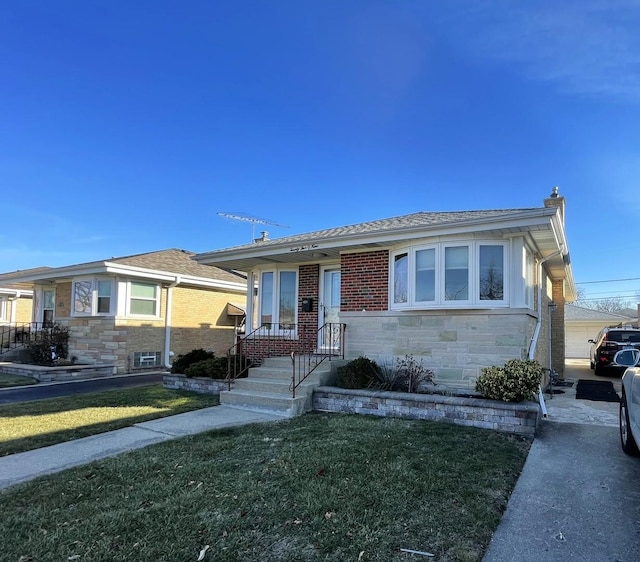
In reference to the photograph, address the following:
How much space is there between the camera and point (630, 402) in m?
4.62

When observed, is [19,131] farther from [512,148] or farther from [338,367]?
[512,148]

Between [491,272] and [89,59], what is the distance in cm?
1143

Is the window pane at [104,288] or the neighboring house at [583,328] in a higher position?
the window pane at [104,288]

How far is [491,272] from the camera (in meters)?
7.72

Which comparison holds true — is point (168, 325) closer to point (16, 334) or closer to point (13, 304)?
point (16, 334)

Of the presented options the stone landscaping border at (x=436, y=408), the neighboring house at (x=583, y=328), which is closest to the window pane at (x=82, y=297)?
the stone landscaping border at (x=436, y=408)

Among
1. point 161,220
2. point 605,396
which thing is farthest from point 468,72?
point 161,220

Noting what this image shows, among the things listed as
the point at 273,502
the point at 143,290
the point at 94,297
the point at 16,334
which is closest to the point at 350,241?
the point at 273,502

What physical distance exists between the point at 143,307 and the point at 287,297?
267 inches

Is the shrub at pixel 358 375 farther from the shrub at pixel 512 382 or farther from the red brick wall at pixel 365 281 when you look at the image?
the shrub at pixel 512 382

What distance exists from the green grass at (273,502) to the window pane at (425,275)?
3229 millimetres

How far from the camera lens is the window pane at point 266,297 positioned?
11.5 m

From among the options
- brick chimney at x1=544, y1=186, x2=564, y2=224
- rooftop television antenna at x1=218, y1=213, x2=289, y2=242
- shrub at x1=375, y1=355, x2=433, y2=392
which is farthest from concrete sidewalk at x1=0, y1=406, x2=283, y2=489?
rooftop television antenna at x1=218, y1=213, x2=289, y2=242

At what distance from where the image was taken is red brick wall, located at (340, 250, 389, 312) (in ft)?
29.6
